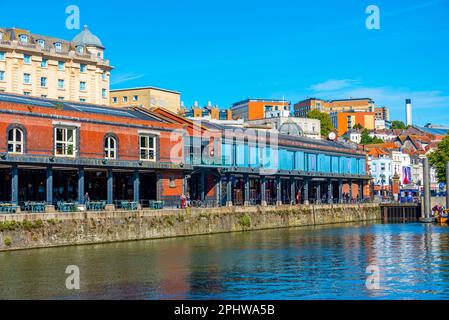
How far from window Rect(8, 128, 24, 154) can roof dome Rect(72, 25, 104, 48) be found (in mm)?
72615

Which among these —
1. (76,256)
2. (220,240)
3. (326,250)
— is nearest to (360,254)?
(326,250)

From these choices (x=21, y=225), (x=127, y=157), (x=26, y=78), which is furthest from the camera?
(x=26, y=78)

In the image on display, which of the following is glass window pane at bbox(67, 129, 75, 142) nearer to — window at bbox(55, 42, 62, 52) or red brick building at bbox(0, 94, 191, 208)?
red brick building at bbox(0, 94, 191, 208)

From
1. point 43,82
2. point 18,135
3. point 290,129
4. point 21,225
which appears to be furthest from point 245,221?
point 290,129

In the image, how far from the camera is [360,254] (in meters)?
48.9

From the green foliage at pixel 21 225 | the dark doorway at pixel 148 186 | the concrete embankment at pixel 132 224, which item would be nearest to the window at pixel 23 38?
the dark doorway at pixel 148 186

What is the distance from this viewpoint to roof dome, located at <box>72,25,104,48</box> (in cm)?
12725

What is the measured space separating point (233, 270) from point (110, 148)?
28033 mm

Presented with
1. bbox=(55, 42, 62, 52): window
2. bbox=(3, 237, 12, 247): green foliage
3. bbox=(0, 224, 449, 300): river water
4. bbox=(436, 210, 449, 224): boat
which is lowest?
bbox=(0, 224, 449, 300): river water

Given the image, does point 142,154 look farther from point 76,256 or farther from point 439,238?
point 439,238

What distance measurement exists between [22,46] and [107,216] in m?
61.6

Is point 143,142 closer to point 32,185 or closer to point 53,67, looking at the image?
point 32,185

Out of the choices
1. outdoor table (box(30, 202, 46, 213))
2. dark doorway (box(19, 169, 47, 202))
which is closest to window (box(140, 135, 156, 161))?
dark doorway (box(19, 169, 47, 202))

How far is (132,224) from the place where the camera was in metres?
59.7
